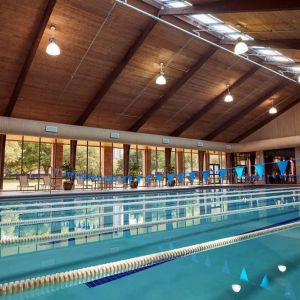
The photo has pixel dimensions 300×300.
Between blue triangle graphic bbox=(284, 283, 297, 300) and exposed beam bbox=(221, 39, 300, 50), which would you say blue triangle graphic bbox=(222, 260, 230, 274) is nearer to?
blue triangle graphic bbox=(284, 283, 297, 300)

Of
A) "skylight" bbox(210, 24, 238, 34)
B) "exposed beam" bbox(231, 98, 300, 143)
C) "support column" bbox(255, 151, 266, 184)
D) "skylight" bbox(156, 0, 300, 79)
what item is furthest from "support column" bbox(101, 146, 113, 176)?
"support column" bbox(255, 151, 266, 184)

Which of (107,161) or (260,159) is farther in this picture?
(260,159)

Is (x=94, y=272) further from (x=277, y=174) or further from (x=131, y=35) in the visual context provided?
(x=277, y=174)

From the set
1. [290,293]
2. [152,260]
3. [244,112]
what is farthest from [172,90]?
[290,293]

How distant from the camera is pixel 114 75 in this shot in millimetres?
11188

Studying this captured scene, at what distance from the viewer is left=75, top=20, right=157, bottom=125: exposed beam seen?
9547mm

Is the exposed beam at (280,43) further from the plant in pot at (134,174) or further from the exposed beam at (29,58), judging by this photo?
the plant in pot at (134,174)

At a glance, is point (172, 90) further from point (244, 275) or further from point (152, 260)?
point (244, 275)

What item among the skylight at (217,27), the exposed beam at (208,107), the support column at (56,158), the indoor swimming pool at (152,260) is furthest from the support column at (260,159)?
the indoor swimming pool at (152,260)

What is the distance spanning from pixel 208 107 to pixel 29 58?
951 centimetres

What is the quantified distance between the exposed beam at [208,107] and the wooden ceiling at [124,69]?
47mm

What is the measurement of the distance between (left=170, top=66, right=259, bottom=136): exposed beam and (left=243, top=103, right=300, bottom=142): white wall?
7016mm

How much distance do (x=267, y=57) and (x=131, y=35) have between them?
6.02 m

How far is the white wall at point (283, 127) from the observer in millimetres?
18922
